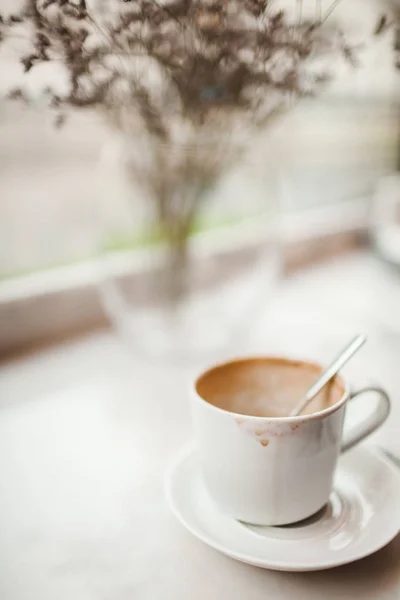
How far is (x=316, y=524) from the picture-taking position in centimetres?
44

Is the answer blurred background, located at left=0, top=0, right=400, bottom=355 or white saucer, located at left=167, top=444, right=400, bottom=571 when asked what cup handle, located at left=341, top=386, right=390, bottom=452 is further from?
blurred background, located at left=0, top=0, right=400, bottom=355

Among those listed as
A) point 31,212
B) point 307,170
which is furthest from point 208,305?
point 307,170

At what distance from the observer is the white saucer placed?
399mm

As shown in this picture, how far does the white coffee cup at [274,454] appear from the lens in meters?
0.40

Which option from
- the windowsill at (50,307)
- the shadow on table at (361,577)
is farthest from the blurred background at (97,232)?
the shadow on table at (361,577)

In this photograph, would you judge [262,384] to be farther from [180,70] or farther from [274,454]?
[180,70]

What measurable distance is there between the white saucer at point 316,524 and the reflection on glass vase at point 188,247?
0.29 metres

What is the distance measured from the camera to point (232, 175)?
0.75 m

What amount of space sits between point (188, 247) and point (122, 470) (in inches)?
12.0

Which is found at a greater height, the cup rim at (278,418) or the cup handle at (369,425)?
the cup rim at (278,418)

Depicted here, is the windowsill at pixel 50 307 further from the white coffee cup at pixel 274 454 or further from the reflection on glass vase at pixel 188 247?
the white coffee cup at pixel 274 454

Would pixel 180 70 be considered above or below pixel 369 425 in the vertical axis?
above

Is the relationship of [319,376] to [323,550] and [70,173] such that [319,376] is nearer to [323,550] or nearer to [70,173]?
[323,550]

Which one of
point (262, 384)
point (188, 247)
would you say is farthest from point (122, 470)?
point (188, 247)
